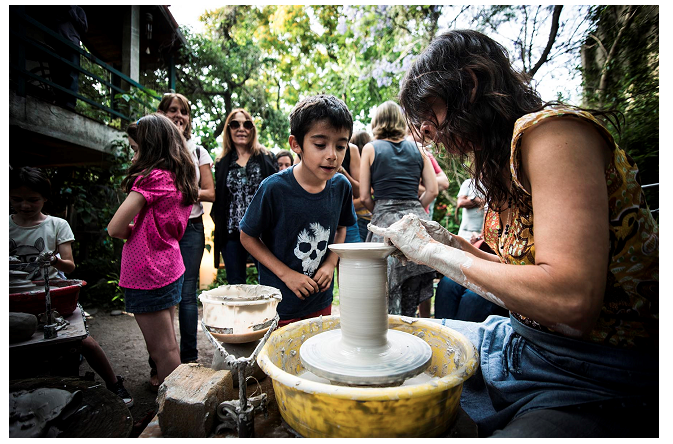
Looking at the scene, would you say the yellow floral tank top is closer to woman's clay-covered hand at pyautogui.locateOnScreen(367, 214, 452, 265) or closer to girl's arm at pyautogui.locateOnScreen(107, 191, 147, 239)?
woman's clay-covered hand at pyautogui.locateOnScreen(367, 214, 452, 265)

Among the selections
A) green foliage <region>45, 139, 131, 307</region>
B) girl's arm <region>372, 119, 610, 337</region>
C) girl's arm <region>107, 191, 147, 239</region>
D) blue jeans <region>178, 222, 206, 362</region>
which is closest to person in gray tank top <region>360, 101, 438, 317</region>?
blue jeans <region>178, 222, 206, 362</region>

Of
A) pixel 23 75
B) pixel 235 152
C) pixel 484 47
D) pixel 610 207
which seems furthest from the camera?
pixel 235 152

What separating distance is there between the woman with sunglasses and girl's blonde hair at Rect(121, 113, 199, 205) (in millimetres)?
696

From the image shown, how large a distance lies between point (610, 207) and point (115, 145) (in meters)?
2.97

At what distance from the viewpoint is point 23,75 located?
1.49 m

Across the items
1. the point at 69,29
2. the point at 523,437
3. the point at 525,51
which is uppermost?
the point at 525,51

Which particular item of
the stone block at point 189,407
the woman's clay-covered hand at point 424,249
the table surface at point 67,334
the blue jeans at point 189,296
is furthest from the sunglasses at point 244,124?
the stone block at point 189,407

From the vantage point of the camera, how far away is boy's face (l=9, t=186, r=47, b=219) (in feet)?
4.28

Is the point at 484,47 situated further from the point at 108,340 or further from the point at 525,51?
the point at 108,340

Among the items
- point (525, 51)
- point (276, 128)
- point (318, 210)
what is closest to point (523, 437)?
point (318, 210)

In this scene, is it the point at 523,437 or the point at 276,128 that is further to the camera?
the point at 276,128

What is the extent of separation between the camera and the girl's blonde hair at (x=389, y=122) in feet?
9.95

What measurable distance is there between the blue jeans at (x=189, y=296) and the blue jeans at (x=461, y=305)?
1940 mm

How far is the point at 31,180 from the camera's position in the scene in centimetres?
141
